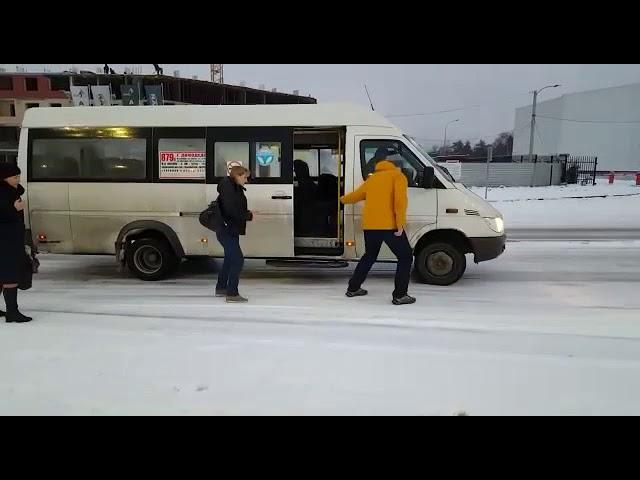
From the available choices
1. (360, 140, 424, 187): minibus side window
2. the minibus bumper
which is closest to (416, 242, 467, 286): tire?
the minibus bumper

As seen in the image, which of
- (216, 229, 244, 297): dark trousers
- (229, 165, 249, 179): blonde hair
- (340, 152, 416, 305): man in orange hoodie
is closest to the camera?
(340, 152, 416, 305): man in orange hoodie

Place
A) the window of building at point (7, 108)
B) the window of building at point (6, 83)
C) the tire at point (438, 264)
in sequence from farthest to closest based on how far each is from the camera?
the window of building at point (7, 108) → the window of building at point (6, 83) → the tire at point (438, 264)

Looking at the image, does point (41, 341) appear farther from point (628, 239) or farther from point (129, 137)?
point (628, 239)

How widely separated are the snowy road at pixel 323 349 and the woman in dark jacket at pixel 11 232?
585 millimetres

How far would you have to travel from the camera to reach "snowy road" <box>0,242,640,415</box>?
12.1ft

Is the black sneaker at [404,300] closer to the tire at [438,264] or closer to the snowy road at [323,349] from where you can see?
the snowy road at [323,349]

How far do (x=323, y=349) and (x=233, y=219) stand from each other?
88.8 inches

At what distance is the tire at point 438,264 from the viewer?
7.15m

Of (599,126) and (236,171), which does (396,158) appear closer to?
(236,171)

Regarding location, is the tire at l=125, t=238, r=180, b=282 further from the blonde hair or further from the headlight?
the headlight

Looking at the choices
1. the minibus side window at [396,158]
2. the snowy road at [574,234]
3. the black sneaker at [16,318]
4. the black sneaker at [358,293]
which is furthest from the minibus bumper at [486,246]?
the black sneaker at [16,318]

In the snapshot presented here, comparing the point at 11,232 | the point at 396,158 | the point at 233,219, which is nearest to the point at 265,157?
the point at 233,219

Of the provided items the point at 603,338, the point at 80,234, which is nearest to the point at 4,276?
the point at 80,234

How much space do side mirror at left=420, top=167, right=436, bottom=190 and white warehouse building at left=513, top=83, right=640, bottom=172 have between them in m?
68.1
